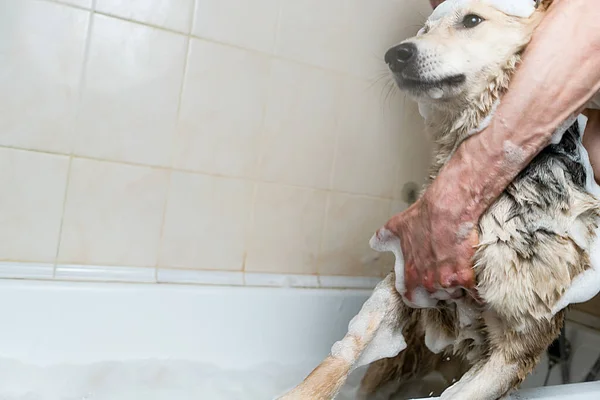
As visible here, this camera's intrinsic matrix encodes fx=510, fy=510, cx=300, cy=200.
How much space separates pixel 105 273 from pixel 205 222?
263mm

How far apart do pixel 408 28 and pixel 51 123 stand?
3.35 ft

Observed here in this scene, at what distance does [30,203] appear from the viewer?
3.57 feet

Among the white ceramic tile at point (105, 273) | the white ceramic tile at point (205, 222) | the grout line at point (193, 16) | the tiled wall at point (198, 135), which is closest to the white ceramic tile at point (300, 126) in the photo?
the tiled wall at point (198, 135)

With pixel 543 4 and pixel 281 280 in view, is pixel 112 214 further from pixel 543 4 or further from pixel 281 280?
pixel 543 4

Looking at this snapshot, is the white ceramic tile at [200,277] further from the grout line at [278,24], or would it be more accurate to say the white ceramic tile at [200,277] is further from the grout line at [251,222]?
the grout line at [278,24]

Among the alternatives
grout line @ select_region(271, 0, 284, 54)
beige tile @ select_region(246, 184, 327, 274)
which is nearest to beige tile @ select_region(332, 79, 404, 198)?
beige tile @ select_region(246, 184, 327, 274)

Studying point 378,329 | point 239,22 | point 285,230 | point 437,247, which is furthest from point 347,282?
point 239,22

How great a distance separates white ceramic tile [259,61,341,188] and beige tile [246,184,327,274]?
0.04 m

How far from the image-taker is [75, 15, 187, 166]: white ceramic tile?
1115 millimetres

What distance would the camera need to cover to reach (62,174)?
1.11 metres

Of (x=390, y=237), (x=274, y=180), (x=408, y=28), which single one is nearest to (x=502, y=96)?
(x=390, y=237)

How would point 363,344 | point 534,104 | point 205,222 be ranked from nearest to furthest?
point 534,104 < point 363,344 < point 205,222

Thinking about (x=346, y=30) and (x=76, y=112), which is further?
(x=346, y=30)

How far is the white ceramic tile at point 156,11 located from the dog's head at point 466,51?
545 mm
